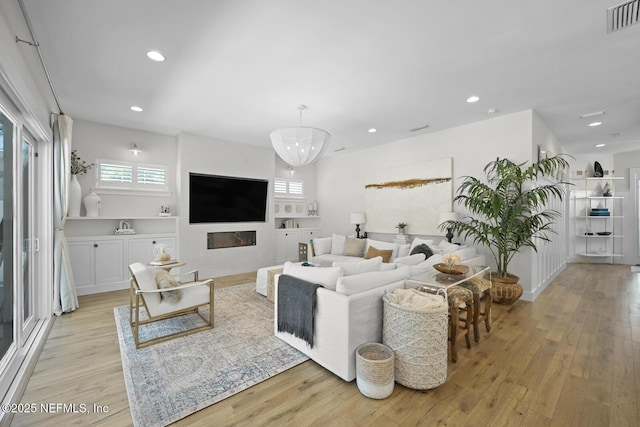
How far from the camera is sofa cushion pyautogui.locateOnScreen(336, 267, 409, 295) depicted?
7.47ft

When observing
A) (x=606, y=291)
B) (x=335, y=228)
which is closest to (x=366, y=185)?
(x=335, y=228)

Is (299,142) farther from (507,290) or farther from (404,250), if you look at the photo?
(507,290)

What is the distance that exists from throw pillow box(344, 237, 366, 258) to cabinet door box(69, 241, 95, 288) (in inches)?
175

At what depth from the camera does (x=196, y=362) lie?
2461 millimetres

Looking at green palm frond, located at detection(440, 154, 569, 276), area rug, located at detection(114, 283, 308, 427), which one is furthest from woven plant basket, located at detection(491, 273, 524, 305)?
area rug, located at detection(114, 283, 308, 427)

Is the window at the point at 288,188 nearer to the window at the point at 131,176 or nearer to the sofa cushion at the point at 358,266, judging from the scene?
the window at the point at 131,176

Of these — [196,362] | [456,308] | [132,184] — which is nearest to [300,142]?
[456,308]

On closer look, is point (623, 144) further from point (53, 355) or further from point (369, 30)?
point (53, 355)

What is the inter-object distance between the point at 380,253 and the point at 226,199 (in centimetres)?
337

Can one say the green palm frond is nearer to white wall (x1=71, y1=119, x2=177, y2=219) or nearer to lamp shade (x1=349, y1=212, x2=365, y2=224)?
lamp shade (x1=349, y1=212, x2=365, y2=224)

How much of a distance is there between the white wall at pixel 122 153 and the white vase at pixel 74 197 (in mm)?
321

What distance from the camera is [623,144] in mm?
6191

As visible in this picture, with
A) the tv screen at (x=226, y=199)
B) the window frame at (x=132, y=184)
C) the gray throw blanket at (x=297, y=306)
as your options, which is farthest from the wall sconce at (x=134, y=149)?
the gray throw blanket at (x=297, y=306)

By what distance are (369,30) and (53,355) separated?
13.6 feet
